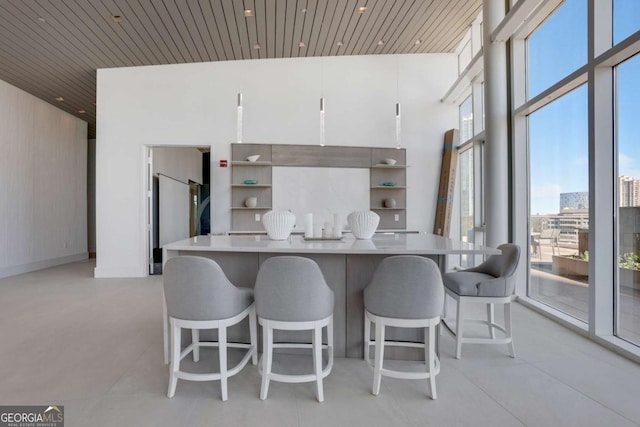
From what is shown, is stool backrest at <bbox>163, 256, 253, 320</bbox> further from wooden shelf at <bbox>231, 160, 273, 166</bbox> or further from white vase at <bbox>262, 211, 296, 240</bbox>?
wooden shelf at <bbox>231, 160, 273, 166</bbox>

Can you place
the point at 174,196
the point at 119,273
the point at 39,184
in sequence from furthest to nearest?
the point at 174,196, the point at 39,184, the point at 119,273

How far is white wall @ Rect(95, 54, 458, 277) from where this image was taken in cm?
586

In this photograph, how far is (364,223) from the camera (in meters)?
2.95

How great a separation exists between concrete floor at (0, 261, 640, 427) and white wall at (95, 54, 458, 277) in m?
2.88

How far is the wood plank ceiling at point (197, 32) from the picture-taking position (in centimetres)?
418

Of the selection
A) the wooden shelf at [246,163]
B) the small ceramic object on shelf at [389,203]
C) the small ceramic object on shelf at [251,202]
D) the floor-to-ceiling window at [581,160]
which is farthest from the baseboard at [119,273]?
the floor-to-ceiling window at [581,160]

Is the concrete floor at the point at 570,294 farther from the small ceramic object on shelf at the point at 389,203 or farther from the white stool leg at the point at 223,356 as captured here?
the white stool leg at the point at 223,356

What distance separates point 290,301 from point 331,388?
2.23 ft

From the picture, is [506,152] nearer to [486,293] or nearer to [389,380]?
[486,293]

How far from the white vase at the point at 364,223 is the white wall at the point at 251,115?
132 inches

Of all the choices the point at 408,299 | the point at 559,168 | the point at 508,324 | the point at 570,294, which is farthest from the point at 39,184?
the point at 570,294

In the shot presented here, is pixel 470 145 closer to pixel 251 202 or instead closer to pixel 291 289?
pixel 251 202

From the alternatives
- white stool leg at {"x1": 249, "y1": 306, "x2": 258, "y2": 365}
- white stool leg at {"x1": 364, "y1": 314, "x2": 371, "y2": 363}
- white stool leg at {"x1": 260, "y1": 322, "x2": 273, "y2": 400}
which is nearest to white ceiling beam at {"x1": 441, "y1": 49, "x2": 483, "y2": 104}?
white stool leg at {"x1": 364, "y1": 314, "x2": 371, "y2": 363}

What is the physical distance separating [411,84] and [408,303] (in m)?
5.19
